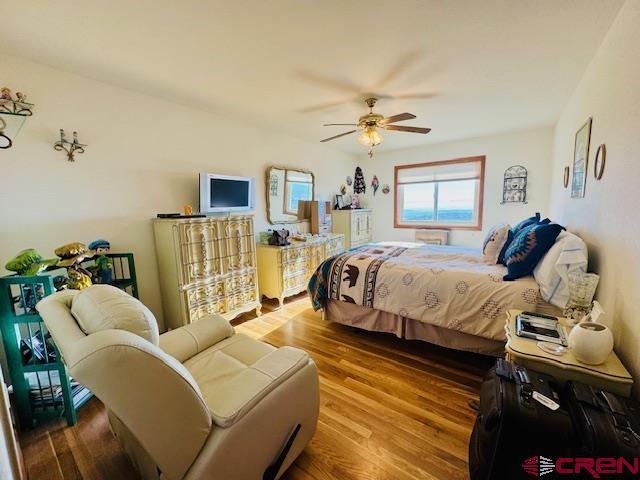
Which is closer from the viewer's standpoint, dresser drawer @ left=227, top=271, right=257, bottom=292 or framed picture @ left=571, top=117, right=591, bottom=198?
framed picture @ left=571, top=117, right=591, bottom=198

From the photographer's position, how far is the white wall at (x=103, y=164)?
189 cm

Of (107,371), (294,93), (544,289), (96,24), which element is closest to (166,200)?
(96,24)

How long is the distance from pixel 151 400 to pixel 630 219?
209cm

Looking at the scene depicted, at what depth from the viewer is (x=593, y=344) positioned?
43.7 inches

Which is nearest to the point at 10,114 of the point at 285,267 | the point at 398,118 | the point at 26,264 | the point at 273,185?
the point at 26,264

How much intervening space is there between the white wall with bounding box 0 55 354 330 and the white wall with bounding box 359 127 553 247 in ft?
10.6

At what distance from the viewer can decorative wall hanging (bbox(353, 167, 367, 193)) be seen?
5.62 meters

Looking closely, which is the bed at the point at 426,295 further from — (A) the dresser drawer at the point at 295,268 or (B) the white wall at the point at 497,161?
(B) the white wall at the point at 497,161

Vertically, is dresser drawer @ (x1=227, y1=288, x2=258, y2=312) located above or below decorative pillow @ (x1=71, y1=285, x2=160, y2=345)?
below

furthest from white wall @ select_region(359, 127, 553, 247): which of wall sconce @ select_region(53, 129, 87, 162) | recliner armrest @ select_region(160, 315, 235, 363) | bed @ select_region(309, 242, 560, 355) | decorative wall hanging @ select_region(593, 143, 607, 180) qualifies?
wall sconce @ select_region(53, 129, 87, 162)

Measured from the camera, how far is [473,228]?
4.59 metres

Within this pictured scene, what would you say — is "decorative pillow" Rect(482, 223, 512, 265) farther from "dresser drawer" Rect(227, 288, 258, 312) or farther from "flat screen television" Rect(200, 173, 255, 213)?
"flat screen television" Rect(200, 173, 255, 213)

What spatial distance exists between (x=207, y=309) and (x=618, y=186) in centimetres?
316

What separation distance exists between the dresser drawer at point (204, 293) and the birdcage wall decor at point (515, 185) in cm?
445
